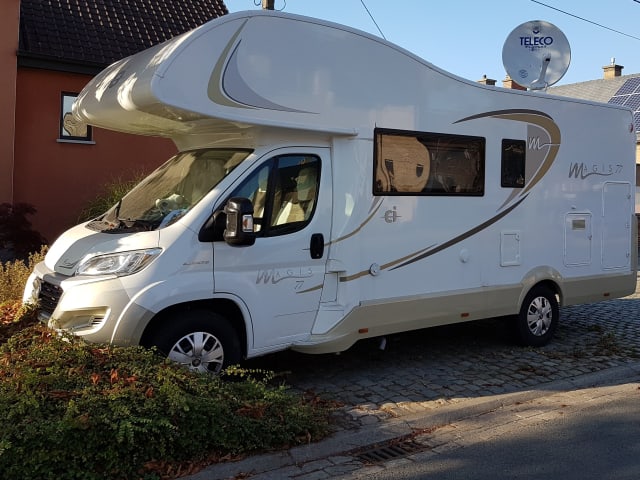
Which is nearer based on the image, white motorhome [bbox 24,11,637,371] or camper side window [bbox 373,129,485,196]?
white motorhome [bbox 24,11,637,371]

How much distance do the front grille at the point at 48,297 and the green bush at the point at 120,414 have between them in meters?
0.23

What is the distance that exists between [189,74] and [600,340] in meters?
5.94

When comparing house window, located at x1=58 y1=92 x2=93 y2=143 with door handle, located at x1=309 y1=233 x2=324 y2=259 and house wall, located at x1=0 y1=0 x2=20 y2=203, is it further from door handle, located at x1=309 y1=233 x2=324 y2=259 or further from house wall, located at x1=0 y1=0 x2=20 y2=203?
door handle, located at x1=309 y1=233 x2=324 y2=259

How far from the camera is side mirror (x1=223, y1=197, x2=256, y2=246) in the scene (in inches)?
202

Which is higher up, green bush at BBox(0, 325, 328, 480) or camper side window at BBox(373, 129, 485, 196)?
camper side window at BBox(373, 129, 485, 196)

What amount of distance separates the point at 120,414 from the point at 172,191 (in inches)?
93.1

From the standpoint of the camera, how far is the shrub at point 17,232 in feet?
36.7

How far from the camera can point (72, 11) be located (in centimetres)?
1474

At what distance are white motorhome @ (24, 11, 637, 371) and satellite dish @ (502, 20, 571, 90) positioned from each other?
2.04m

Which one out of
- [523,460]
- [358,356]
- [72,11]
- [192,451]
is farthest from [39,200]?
A: [523,460]

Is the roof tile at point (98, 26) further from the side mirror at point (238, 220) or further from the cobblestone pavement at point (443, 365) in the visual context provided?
the side mirror at point (238, 220)

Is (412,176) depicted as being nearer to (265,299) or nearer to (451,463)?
(265,299)

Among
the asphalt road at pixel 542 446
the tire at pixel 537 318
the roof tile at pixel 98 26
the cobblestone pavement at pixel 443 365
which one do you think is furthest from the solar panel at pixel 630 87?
the asphalt road at pixel 542 446

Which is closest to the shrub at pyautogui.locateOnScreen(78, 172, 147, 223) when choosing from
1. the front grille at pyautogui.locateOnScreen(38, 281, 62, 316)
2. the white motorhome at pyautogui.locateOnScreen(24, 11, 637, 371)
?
the white motorhome at pyautogui.locateOnScreen(24, 11, 637, 371)
